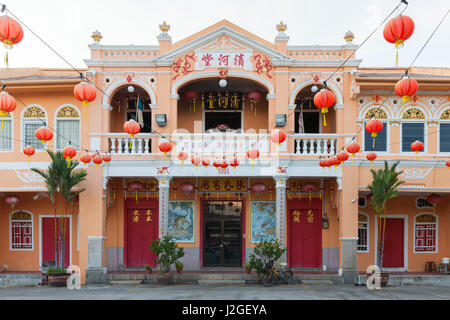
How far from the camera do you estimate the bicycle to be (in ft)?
45.3

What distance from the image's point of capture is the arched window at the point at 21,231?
1630 centimetres

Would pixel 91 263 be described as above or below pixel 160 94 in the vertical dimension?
below

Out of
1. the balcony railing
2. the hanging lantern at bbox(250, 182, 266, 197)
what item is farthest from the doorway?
the balcony railing

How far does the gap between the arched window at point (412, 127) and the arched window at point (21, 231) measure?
13597 millimetres

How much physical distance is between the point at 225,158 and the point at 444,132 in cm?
768

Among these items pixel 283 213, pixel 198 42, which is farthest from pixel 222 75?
pixel 283 213

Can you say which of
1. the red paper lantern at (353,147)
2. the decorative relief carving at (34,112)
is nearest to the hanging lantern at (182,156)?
the red paper lantern at (353,147)

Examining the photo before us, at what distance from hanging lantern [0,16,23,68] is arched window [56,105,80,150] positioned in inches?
321

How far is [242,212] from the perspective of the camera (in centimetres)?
1647

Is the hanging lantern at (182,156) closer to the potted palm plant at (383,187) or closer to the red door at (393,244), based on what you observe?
the potted palm plant at (383,187)

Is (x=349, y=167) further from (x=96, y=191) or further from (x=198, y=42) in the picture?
(x=96, y=191)

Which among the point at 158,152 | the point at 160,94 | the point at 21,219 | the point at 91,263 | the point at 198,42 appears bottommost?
the point at 91,263

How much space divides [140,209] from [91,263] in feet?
8.96

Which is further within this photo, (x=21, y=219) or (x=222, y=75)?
(x=21, y=219)
